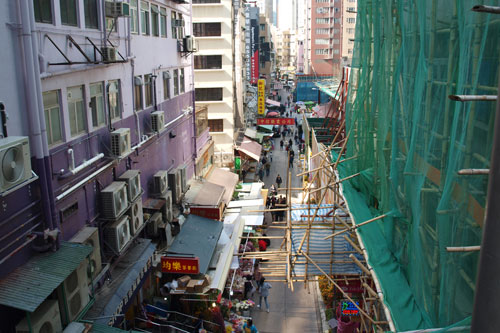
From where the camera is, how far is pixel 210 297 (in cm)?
1361

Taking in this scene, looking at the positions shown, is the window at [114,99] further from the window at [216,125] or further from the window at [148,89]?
the window at [216,125]

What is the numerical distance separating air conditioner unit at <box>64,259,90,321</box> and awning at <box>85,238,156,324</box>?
34.1 inches

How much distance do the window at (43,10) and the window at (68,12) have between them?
48 cm

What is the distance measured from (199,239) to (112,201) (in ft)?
18.2

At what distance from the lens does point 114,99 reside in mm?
12188

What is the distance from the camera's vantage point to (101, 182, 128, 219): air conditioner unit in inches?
424

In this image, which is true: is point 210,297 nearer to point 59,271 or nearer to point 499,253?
point 59,271

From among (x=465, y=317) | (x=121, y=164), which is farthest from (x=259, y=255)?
(x=465, y=317)

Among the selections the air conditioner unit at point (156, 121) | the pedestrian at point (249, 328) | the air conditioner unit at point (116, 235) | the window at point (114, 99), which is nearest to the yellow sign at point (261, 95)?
the air conditioner unit at point (156, 121)

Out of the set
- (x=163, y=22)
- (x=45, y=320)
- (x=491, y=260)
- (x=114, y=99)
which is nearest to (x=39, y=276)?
(x=45, y=320)

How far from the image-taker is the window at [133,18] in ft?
45.0

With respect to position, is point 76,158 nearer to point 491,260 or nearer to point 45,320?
point 45,320

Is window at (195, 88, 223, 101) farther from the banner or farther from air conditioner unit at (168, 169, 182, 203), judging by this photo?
air conditioner unit at (168, 169, 182, 203)

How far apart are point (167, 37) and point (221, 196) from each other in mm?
Answer: 6654
